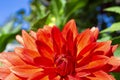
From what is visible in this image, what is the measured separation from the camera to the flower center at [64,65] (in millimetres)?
1217

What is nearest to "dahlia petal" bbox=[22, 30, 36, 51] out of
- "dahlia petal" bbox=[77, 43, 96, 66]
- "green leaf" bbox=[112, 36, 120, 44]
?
"dahlia petal" bbox=[77, 43, 96, 66]

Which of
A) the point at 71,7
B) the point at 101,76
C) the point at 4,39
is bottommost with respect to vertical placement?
the point at 101,76

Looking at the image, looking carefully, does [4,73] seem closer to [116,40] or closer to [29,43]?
[29,43]

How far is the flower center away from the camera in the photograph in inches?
47.9

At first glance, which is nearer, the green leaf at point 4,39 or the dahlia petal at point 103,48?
the dahlia petal at point 103,48

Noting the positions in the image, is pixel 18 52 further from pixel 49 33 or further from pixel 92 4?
pixel 92 4

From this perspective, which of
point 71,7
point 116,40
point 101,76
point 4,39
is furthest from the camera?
point 71,7

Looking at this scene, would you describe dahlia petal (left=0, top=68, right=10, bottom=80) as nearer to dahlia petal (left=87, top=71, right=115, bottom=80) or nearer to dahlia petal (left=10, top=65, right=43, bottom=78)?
dahlia petal (left=10, top=65, right=43, bottom=78)

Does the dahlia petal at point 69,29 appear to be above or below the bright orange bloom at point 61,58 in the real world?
above

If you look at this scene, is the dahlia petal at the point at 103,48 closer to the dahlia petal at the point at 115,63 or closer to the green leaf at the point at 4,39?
the dahlia petal at the point at 115,63

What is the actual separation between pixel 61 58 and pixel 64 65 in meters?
0.02

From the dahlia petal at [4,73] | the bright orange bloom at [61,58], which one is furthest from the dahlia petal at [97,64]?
the dahlia petal at [4,73]

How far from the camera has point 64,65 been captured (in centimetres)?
122

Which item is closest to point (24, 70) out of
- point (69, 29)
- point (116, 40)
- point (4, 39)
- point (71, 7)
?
point (69, 29)
